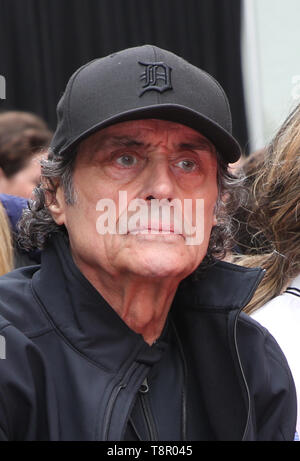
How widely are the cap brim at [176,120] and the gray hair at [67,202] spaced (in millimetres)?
71

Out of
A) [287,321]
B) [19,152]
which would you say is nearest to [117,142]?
[287,321]

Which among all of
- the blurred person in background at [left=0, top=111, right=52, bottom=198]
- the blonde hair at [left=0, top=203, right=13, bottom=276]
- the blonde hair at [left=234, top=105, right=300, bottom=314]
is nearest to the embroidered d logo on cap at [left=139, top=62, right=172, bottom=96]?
the blonde hair at [left=234, top=105, right=300, bottom=314]

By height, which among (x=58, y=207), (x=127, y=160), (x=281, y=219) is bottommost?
(x=281, y=219)

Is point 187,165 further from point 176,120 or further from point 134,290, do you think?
point 134,290

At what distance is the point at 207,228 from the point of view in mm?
1551

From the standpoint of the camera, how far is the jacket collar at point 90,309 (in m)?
1.45

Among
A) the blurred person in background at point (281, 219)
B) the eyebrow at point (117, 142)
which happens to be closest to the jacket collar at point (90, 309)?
the eyebrow at point (117, 142)

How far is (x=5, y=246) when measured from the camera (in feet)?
7.71

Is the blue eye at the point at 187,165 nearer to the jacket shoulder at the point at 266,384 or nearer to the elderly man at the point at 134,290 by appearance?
the elderly man at the point at 134,290

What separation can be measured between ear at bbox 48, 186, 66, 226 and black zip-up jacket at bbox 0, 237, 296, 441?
49 mm

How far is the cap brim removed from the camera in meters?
1.39

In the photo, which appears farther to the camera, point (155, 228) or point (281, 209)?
point (281, 209)

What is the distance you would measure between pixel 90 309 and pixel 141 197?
0.24m
